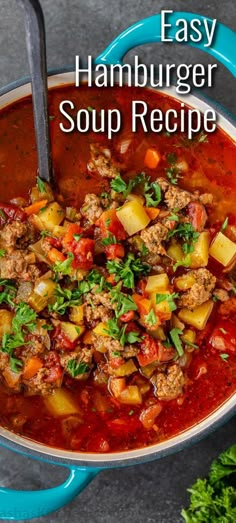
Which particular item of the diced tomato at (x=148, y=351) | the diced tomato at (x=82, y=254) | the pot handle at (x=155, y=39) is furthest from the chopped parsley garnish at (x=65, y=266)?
the pot handle at (x=155, y=39)

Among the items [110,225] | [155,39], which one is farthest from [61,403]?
[155,39]

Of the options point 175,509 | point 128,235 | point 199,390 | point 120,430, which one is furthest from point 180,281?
point 175,509

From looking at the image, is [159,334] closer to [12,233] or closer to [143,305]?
[143,305]

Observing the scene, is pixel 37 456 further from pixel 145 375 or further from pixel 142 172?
pixel 142 172

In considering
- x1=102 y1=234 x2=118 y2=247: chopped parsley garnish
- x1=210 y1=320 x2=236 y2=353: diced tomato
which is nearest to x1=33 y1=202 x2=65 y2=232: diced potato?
x1=102 y1=234 x2=118 y2=247: chopped parsley garnish

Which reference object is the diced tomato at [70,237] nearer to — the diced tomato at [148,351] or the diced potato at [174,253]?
the diced potato at [174,253]

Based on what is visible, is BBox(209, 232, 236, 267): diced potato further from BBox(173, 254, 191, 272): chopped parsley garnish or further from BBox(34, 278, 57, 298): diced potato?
BBox(34, 278, 57, 298): diced potato
